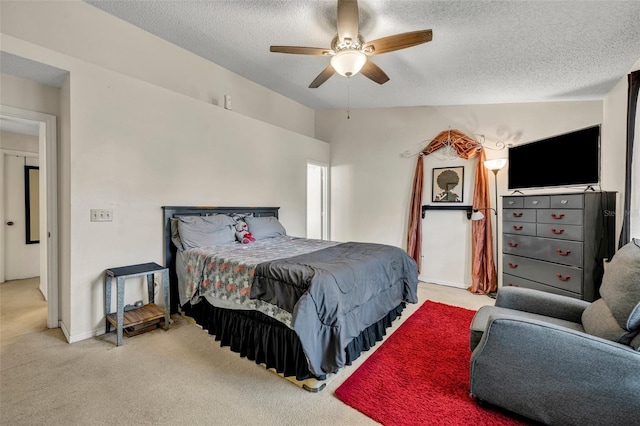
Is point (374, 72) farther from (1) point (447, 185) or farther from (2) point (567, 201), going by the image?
(1) point (447, 185)

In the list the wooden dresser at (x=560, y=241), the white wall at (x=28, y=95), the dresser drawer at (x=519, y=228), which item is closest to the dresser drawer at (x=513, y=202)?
the wooden dresser at (x=560, y=241)

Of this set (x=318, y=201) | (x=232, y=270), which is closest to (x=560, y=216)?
(x=232, y=270)

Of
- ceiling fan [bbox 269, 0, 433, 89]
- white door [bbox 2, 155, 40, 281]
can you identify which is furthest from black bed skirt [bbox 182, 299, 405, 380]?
white door [bbox 2, 155, 40, 281]

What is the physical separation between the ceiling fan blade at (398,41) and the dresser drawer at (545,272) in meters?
2.52

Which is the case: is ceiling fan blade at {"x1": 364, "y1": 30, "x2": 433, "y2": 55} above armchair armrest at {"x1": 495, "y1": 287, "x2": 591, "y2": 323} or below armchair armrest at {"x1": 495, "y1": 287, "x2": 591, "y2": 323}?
above

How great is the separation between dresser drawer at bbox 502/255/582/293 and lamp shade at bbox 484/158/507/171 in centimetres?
120

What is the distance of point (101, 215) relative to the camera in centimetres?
270

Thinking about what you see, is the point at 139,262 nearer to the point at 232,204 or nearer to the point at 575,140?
the point at 232,204

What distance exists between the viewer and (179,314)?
124 inches

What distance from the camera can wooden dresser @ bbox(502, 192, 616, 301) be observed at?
8.45 ft

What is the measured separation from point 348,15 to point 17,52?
106 inches

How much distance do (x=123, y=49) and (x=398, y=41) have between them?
293 cm

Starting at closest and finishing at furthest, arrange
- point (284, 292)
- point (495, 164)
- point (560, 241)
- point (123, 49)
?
point (284, 292)
point (560, 241)
point (123, 49)
point (495, 164)

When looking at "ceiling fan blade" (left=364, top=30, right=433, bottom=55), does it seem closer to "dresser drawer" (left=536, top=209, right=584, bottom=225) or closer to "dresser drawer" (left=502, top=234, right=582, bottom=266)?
"dresser drawer" (left=536, top=209, right=584, bottom=225)
